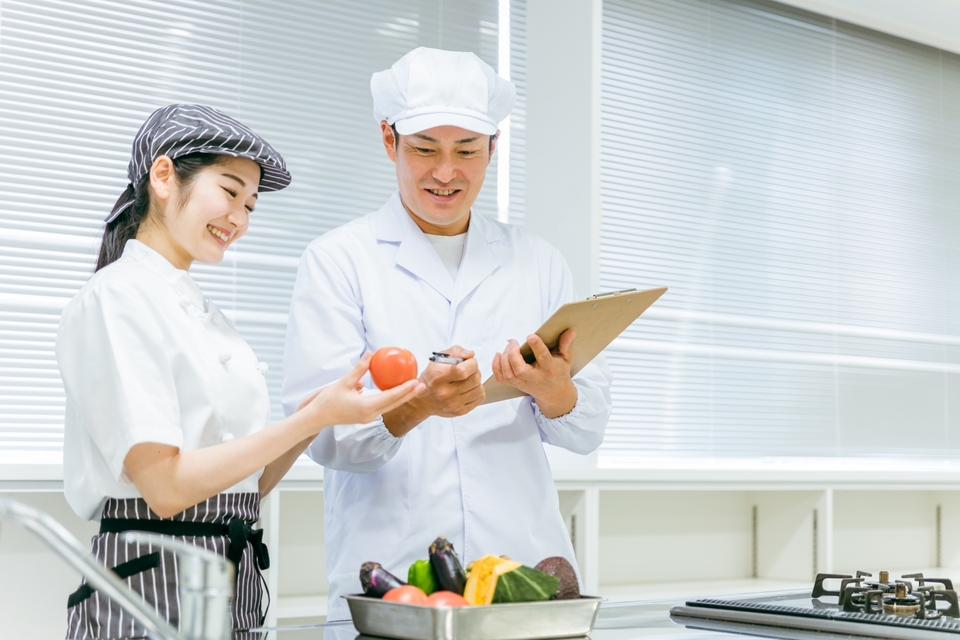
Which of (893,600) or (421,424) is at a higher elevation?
(421,424)

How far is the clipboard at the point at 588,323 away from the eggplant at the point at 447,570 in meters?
0.45

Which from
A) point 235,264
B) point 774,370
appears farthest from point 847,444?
point 235,264

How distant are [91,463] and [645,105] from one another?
2.78 metres

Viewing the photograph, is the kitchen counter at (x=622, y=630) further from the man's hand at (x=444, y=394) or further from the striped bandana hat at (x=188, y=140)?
the striped bandana hat at (x=188, y=140)

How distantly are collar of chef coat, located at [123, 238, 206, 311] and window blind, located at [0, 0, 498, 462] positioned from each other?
3.81 feet

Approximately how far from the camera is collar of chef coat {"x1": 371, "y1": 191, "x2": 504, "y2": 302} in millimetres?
1776

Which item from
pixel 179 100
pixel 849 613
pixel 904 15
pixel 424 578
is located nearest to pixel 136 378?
pixel 424 578

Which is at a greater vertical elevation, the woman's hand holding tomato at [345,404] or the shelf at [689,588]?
→ the woman's hand holding tomato at [345,404]

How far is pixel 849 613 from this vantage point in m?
1.41

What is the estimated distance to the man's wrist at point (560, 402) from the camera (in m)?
1.66

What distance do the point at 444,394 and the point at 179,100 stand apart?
166 cm

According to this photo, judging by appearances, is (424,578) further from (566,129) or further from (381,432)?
(566,129)

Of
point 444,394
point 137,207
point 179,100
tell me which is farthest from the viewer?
point 179,100

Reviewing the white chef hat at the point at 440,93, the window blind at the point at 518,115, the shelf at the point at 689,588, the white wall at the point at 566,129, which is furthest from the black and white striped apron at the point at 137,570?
the window blind at the point at 518,115
